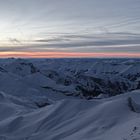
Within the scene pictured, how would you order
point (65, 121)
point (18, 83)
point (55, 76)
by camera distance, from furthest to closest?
1. point (55, 76)
2. point (18, 83)
3. point (65, 121)

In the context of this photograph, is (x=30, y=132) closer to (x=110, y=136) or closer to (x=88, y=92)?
(x=110, y=136)

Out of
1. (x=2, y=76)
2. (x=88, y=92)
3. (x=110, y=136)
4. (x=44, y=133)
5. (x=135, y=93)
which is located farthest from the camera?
(x=88, y=92)

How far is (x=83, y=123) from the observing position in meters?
19.3

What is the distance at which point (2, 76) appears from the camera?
113 meters

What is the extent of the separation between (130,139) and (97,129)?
3.66 metres

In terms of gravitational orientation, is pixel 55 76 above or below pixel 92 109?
below

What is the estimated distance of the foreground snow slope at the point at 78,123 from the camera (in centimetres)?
1683

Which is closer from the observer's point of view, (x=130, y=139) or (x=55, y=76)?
(x=130, y=139)

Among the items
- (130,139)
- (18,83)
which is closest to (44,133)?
(130,139)

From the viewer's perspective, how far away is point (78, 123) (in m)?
19.5

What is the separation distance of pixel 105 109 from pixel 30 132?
433 centimetres

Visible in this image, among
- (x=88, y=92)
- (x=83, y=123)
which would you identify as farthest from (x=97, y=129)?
(x=88, y=92)

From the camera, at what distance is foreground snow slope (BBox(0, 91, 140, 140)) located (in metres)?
16.8

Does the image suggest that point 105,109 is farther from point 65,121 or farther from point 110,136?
point 110,136
